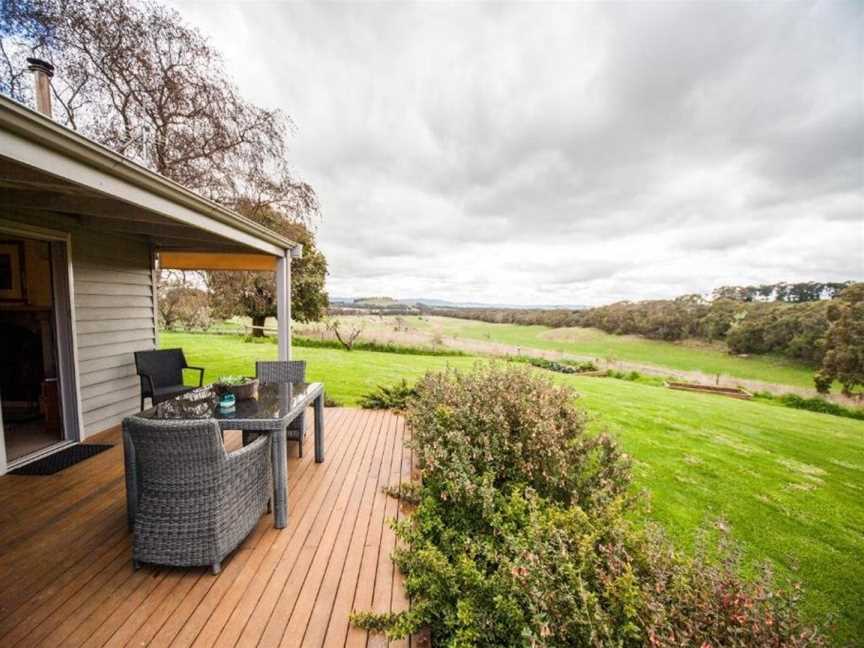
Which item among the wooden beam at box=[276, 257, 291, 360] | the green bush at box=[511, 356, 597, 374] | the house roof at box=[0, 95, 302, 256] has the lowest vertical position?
the green bush at box=[511, 356, 597, 374]

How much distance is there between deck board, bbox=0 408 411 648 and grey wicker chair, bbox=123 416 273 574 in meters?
0.18

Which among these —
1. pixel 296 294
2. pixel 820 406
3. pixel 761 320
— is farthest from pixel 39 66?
pixel 761 320

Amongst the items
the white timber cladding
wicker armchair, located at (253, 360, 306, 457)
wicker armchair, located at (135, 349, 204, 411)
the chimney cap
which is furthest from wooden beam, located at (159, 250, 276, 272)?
the chimney cap

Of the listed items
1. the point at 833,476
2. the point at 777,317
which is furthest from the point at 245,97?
the point at 777,317

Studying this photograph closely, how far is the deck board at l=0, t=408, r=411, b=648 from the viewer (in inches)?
69.1

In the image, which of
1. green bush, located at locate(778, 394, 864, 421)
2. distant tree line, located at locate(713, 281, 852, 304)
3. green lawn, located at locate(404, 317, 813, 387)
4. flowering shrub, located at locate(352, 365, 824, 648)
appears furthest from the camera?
distant tree line, located at locate(713, 281, 852, 304)

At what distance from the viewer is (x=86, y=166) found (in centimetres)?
182

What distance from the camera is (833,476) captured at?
13.9 feet

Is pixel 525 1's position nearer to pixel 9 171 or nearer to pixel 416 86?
pixel 416 86

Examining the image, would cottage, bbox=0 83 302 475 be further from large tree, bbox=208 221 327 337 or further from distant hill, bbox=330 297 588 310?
distant hill, bbox=330 297 588 310

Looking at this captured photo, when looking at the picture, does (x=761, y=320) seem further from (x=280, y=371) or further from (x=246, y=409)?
(x=246, y=409)

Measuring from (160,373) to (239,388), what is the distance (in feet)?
9.79

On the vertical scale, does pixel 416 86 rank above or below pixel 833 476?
above

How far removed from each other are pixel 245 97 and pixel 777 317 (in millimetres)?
27742
